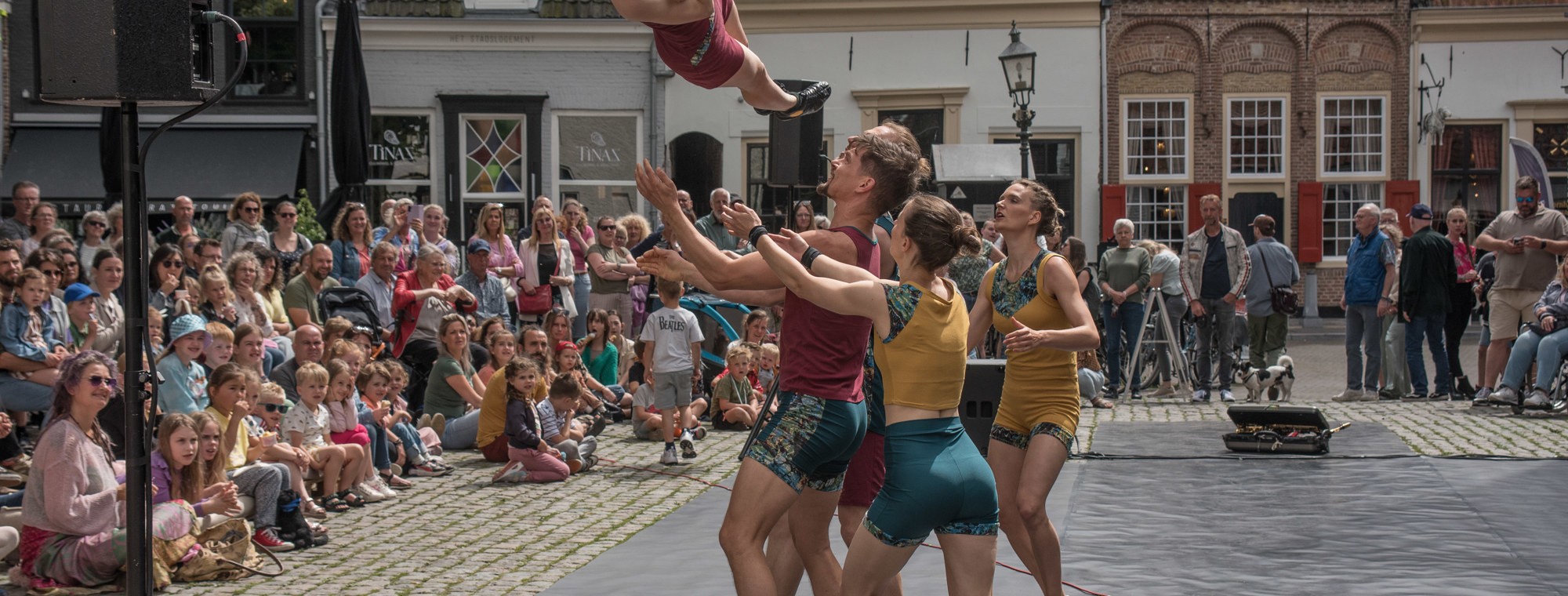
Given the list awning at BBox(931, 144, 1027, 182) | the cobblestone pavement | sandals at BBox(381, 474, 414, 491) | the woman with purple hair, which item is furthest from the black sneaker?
awning at BBox(931, 144, 1027, 182)

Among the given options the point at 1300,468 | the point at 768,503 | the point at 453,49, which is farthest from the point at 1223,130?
the point at 768,503

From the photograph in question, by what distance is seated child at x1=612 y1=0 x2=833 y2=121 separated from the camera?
300 centimetres

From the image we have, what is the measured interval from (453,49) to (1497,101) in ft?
53.7

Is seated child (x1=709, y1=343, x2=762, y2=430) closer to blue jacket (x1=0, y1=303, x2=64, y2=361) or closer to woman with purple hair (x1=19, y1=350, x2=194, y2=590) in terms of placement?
→ blue jacket (x1=0, y1=303, x2=64, y2=361)

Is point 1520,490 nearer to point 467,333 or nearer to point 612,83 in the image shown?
point 467,333

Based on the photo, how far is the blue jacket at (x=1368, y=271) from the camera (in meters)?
12.3

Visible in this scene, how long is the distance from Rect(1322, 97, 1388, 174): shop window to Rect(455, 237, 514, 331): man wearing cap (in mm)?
Answer: 15619

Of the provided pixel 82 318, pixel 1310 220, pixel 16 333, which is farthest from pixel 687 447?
pixel 1310 220

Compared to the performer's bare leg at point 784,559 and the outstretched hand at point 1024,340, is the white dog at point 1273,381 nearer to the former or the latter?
the outstretched hand at point 1024,340

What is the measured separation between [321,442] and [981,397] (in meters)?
3.77

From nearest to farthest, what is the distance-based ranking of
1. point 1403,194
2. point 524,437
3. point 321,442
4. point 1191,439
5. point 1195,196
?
point 321,442 → point 524,437 → point 1191,439 → point 1403,194 → point 1195,196

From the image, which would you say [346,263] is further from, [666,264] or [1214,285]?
[666,264]

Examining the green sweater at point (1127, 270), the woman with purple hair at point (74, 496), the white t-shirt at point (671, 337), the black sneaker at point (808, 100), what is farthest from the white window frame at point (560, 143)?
the black sneaker at point (808, 100)

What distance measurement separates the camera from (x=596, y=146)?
21.5 meters
